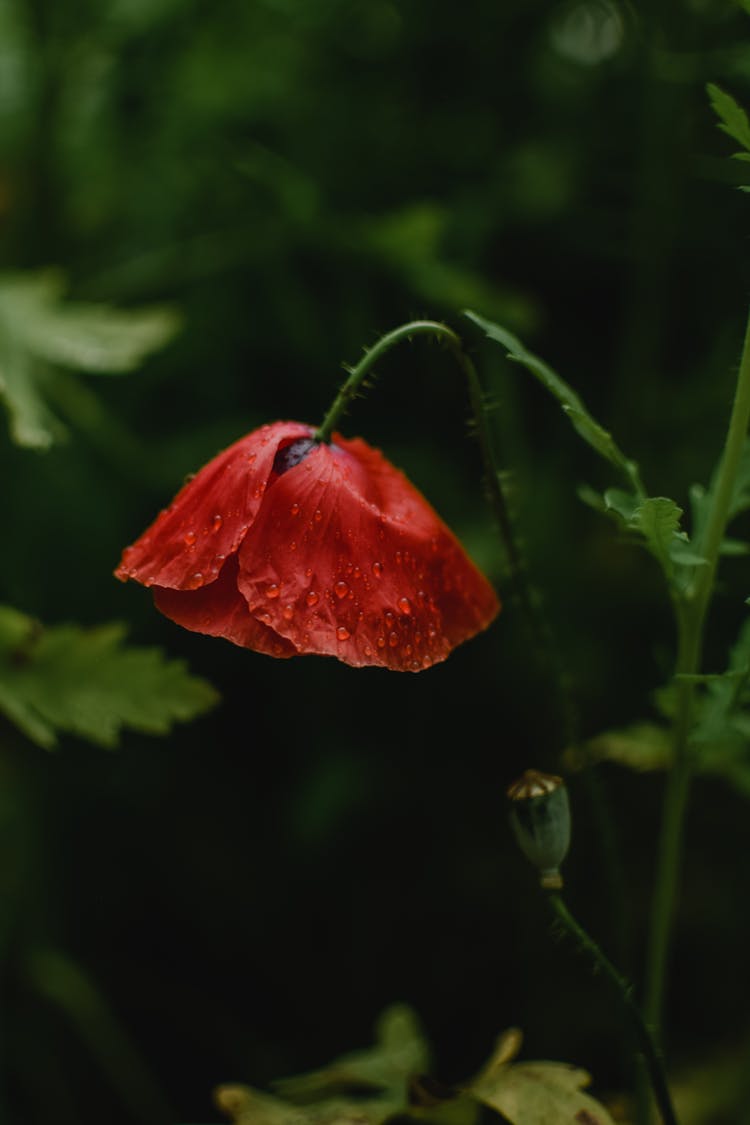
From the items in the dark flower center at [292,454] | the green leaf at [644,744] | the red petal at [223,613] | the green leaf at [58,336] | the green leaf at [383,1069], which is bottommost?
the green leaf at [383,1069]

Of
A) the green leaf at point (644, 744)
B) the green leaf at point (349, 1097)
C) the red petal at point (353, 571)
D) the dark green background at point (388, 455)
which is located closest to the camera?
the red petal at point (353, 571)

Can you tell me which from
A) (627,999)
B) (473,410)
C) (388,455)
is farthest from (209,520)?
(388,455)

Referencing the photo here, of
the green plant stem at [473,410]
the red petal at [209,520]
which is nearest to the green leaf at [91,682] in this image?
the red petal at [209,520]

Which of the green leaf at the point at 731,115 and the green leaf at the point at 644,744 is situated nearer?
the green leaf at the point at 731,115

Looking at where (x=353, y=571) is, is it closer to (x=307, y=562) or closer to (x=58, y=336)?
(x=307, y=562)

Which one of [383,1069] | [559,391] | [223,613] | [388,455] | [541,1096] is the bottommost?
[383,1069]

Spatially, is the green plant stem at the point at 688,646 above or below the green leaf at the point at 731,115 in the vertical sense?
below

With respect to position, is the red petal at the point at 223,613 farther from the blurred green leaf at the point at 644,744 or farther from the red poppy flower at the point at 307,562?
the blurred green leaf at the point at 644,744

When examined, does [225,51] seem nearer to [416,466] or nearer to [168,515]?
[416,466]

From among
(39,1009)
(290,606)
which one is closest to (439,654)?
(290,606)
